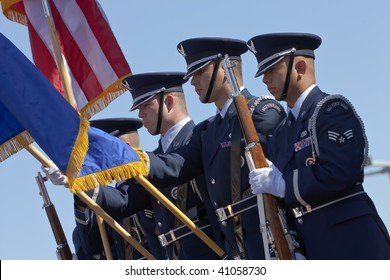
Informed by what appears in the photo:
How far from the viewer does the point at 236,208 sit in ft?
31.6

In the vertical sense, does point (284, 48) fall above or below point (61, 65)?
below

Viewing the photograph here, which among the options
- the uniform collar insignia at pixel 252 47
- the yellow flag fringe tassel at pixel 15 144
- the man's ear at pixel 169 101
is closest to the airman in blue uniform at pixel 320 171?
the uniform collar insignia at pixel 252 47

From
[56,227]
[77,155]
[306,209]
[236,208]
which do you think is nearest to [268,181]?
[306,209]

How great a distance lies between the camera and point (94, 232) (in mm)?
13109

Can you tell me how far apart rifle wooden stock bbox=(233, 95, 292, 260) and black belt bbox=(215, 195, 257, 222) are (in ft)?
2.56

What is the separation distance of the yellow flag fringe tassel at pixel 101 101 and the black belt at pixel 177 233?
4.57ft

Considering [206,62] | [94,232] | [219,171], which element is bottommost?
[94,232]

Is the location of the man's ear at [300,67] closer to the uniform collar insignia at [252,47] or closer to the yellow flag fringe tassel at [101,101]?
the uniform collar insignia at [252,47]

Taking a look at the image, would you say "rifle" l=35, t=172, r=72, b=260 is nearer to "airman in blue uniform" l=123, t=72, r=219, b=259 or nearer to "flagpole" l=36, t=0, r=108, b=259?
"airman in blue uniform" l=123, t=72, r=219, b=259

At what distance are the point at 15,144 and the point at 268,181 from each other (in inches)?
114

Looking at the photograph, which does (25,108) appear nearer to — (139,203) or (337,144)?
(139,203)

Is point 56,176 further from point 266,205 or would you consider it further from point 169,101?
point 266,205
